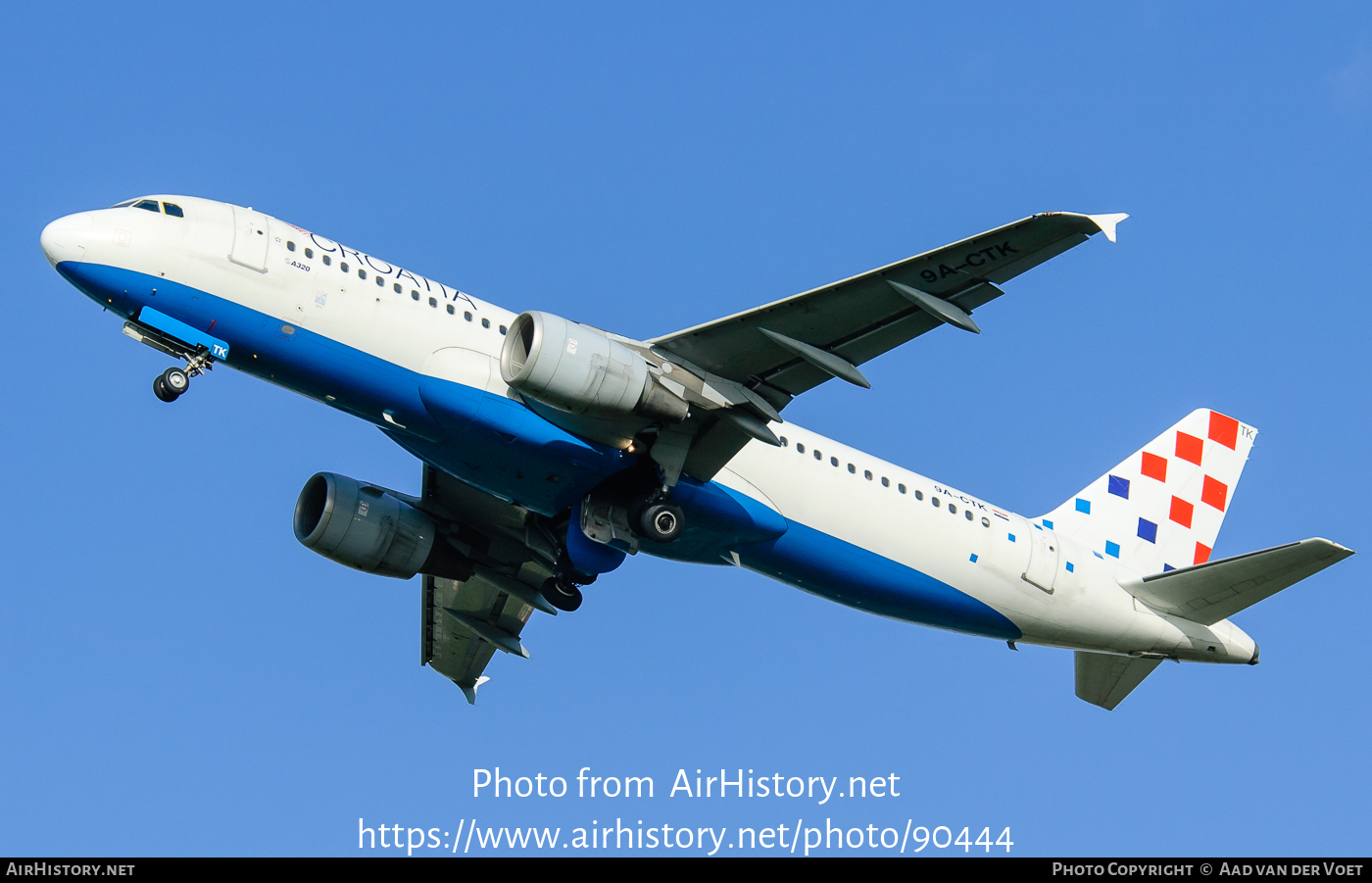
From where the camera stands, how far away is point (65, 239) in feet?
77.9

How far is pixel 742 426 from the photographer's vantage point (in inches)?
993

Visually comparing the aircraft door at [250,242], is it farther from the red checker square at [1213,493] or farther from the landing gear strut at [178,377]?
the red checker square at [1213,493]

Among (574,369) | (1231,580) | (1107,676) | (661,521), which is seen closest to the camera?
(574,369)

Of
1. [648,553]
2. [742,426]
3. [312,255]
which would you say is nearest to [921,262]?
[742,426]

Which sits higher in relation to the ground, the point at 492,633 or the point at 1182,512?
the point at 1182,512

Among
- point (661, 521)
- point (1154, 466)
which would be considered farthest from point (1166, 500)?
point (661, 521)

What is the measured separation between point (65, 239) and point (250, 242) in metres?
2.94

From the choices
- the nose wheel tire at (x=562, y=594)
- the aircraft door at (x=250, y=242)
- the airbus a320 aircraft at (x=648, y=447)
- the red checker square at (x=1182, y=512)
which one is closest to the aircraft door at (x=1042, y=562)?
the airbus a320 aircraft at (x=648, y=447)

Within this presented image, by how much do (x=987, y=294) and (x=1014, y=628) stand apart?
9.00 meters

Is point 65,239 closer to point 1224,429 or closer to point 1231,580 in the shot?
point 1231,580

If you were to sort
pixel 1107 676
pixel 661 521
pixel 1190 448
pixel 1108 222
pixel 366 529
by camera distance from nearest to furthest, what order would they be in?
pixel 1108 222, pixel 661 521, pixel 366 529, pixel 1107 676, pixel 1190 448

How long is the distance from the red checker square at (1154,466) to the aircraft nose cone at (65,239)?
75.3 feet

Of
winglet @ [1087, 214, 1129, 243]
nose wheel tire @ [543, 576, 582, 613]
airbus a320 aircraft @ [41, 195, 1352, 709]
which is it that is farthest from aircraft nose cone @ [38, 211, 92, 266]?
winglet @ [1087, 214, 1129, 243]

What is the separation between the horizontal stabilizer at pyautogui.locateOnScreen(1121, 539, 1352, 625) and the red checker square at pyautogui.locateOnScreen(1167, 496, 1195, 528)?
8.25 ft
